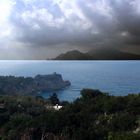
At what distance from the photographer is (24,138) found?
849 inches

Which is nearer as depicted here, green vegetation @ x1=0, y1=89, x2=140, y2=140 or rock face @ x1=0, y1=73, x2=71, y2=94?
green vegetation @ x1=0, y1=89, x2=140, y2=140

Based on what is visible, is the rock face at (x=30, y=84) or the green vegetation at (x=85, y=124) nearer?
the green vegetation at (x=85, y=124)

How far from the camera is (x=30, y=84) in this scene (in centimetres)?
10025

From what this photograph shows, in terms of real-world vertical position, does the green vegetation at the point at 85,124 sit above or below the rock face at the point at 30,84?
above

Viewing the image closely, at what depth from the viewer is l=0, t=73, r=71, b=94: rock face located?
93744mm

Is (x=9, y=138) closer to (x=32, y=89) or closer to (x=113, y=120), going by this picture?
(x=113, y=120)

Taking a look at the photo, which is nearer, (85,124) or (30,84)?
(85,124)

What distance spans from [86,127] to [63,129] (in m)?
1.78

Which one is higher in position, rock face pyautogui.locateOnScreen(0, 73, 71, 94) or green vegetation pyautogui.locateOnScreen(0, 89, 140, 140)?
green vegetation pyautogui.locateOnScreen(0, 89, 140, 140)

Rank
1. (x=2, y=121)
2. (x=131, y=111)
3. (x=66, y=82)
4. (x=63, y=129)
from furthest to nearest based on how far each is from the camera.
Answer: (x=66, y=82) < (x=2, y=121) < (x=131, y=111) < (x=63, y=129)

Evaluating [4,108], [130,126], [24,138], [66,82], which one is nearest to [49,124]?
[24,138]

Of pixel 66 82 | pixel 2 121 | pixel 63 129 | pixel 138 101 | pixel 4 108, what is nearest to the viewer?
pixel 63 129

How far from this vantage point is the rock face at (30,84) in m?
93.7

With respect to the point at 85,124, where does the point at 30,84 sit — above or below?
below
